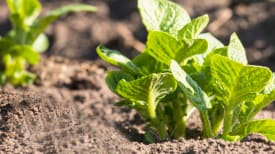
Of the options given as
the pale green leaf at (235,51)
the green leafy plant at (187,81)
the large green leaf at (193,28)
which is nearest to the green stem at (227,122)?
the green leafy plant at (187,81)

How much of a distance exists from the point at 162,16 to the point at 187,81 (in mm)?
357

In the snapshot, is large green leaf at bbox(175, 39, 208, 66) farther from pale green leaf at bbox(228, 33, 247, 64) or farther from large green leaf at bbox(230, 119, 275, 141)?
large green leaf at bbox(230, 119, 275, 141)

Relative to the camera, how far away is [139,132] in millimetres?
2719

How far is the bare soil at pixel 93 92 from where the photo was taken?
2240 millimetres

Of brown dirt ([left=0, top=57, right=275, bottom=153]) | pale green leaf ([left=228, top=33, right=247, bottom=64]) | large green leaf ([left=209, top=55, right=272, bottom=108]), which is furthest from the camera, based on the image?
pale green leaf ([left=228, top=33, right=247, bottom=64])

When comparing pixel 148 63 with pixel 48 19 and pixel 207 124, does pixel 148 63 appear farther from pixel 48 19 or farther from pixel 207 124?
pixel 48 19

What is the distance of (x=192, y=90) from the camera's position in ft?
7.77

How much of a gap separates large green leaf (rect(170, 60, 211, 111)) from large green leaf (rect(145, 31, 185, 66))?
5.3 inches

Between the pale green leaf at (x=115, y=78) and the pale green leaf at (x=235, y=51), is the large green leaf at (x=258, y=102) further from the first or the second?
the pale green leaf at (x=115, y=78)

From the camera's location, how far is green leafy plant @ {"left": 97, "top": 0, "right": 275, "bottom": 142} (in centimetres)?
237

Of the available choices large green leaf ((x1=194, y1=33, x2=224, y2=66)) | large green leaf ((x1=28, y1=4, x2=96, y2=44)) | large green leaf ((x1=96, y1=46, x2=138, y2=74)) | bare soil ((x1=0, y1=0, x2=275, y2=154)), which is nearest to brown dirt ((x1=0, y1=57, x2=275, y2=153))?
bare soil ((x1=0, y1=0, x2=275, y2=154))

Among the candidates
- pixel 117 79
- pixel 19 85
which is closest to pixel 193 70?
pixel 117 79

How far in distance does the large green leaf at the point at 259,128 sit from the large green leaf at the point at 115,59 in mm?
423

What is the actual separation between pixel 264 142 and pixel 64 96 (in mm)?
1258
